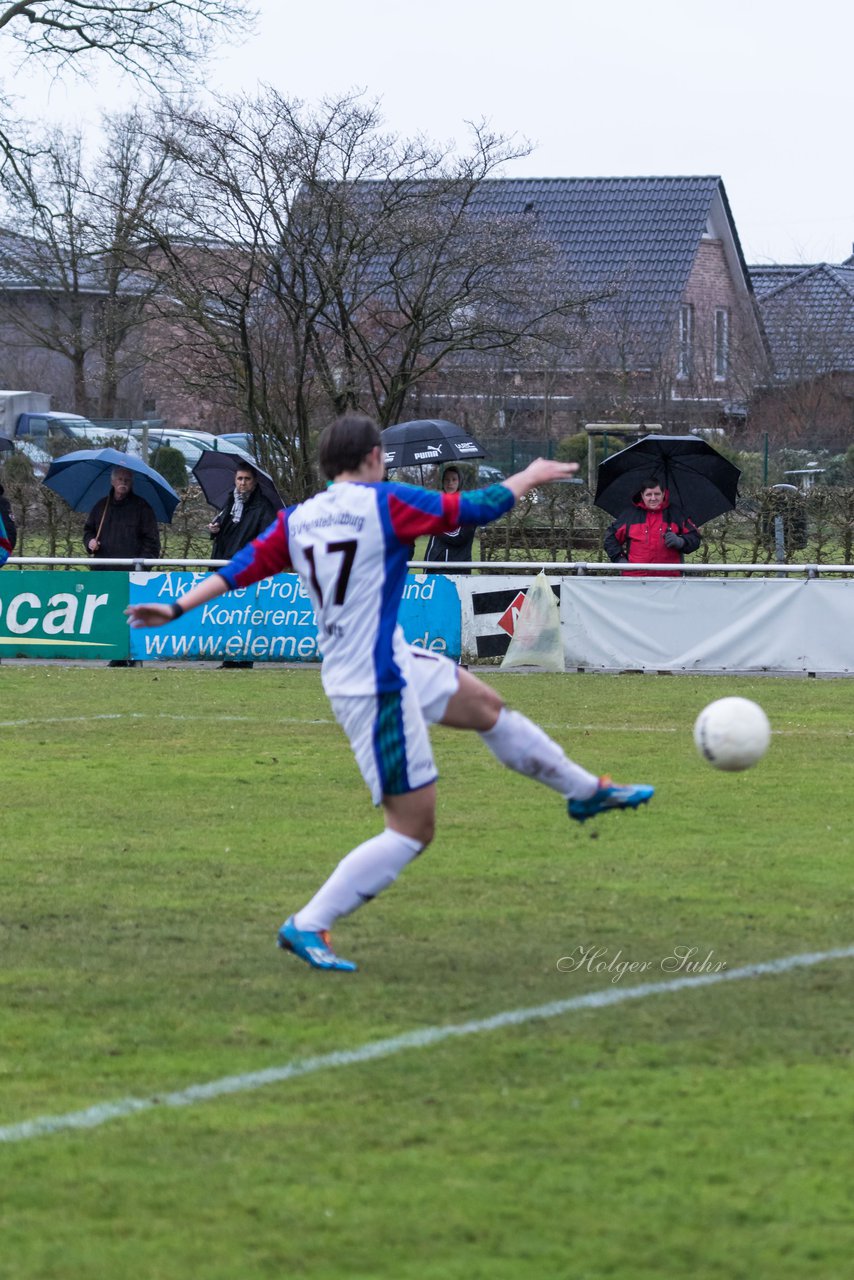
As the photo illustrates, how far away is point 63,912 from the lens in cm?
745

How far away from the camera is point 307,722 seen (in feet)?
A: 47.1

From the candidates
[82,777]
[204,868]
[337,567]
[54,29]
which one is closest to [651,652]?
[82,777]

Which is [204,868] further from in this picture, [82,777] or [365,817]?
[82,777]

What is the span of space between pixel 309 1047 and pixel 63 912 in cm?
225

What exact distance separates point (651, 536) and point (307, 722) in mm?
5251

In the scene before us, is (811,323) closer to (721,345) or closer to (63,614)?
(721,345)

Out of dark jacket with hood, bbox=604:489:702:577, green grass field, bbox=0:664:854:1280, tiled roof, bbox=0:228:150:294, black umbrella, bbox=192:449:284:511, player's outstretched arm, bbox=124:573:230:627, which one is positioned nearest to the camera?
green grass field, bbox=0:664:854:1280

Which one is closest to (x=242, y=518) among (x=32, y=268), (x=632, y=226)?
(x=632, y=226)

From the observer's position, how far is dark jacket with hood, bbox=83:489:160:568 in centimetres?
1914

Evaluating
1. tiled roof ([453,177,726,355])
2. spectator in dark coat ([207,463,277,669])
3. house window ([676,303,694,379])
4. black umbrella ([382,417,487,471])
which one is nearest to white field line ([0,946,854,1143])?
spectator in dark coat ([207,463,277,669])

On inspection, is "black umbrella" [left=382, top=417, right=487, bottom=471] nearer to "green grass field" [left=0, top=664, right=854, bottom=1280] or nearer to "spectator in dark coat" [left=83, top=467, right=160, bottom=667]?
"spectator in dark coat" [left=83, top=467, right=160, bottom=667]

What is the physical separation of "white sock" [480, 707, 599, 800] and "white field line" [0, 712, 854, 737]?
6846 mm

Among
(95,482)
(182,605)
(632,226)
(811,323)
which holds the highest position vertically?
(632,226)

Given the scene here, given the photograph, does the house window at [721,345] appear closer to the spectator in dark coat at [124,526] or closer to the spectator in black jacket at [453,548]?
the spectator in black jacket at [453,548]
